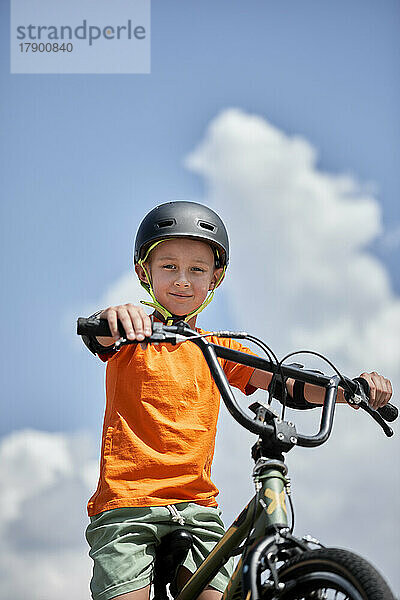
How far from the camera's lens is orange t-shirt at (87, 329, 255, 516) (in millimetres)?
3646

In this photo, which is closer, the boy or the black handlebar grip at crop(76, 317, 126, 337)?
the black handlebar grip at crop(76, 317, 126, 337)

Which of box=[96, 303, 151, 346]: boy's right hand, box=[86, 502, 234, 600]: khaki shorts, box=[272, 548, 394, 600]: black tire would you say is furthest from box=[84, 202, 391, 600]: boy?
box=[272, 548, 394, 600]: black tire

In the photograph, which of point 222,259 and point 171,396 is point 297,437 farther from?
point 222,259

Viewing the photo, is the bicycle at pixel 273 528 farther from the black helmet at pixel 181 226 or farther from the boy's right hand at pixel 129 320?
the black helmet at pixel 181 226

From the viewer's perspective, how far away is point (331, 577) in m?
2.18

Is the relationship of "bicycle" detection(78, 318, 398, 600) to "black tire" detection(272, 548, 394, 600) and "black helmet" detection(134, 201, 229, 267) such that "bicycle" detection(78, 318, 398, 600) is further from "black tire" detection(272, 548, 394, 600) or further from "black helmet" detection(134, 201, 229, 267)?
"black helmet" detection(134, 201, 229, 267)

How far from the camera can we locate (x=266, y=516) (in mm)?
2494

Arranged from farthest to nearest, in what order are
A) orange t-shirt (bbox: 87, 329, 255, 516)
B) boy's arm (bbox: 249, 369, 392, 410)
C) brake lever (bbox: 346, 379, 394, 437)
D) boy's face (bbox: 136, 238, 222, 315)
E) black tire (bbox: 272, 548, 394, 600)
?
boy's face (bbox: 136, 238, 222, 315)
orange t-shirt (bbox: 87, 329, 255, 516)
boy's arm (bbox: 249, 369, 392, 410)
brake lever (bbox: 346, 379, 394, 437)
black tire (bbox: 272, 548, 394, 600)

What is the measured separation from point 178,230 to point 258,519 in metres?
2.11

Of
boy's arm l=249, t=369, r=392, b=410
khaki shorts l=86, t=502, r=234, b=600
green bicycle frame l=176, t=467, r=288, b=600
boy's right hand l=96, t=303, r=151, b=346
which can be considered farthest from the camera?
khaki shorts l=86, t=502, r=234, b=600

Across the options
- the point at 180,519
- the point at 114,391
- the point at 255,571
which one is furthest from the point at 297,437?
the point at 114,391

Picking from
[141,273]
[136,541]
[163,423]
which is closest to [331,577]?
[136,541]

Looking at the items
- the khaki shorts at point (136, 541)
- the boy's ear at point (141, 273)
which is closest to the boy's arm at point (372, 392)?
the khaki shorts at point (136, 541)

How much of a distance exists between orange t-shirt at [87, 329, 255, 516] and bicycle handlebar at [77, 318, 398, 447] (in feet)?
3.18
